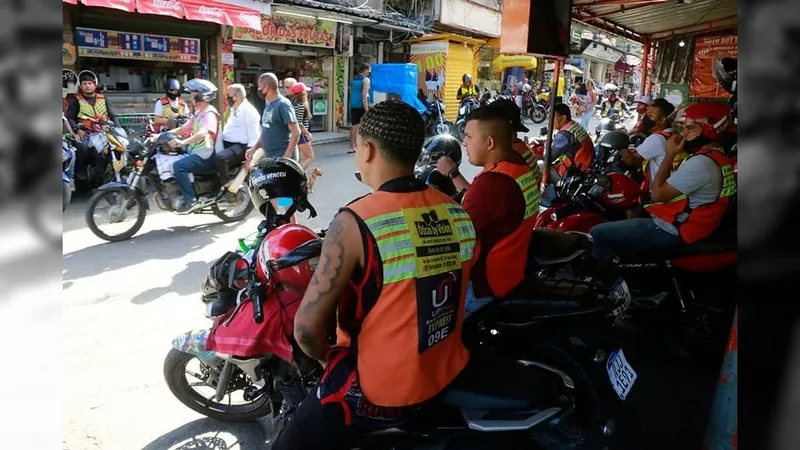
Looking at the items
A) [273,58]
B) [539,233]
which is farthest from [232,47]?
[539,233]

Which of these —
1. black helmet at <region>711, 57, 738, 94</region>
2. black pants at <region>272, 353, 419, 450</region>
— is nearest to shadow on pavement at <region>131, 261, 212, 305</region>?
black pants at <region>272, 353, 419, 450</region>

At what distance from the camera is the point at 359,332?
1.74 m

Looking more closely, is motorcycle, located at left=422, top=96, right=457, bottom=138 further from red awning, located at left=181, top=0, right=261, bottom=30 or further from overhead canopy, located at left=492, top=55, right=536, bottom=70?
overhead canopy, located at left=492, top=55, right=536, bottom=70

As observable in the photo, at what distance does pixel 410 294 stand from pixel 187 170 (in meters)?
5.10

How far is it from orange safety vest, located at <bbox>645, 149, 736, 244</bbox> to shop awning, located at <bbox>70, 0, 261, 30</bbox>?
7642mm

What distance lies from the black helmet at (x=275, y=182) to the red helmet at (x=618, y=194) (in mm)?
2693

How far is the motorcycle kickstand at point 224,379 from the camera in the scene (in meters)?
2.58

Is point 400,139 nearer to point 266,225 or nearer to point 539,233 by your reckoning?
point 266,225

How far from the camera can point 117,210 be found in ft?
18.8

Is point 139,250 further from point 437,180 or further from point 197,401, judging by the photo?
point 437,180

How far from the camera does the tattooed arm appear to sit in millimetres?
1593

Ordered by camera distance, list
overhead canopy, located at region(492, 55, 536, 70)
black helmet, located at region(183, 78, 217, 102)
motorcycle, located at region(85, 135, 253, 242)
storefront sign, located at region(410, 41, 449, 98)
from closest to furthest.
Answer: motorcycle, located at region(85, 135, 253, 242)
black helmet, located at region(183, 78, 217, 102)
storefront sign, located at region(410, 41, 449, 98)
overhead canopy, located at region(492, 55, 536, 70)

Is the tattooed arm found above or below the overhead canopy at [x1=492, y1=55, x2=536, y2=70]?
below

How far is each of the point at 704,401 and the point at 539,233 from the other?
147 centimetres
